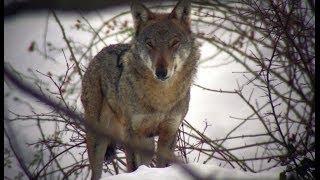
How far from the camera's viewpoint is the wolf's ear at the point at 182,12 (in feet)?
17.5

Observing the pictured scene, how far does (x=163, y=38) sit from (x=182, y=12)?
0.48m

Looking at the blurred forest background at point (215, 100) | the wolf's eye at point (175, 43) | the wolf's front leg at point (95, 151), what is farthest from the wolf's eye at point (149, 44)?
the wolf's front leg at point (95, 151)

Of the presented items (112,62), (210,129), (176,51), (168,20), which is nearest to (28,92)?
(176,51)

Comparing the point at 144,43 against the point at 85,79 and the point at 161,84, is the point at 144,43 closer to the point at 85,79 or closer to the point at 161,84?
the point at 161,84

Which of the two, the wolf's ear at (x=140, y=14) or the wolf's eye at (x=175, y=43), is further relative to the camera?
the wolf's ear at (x=140, y=14)

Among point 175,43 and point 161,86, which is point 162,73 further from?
point 161,86

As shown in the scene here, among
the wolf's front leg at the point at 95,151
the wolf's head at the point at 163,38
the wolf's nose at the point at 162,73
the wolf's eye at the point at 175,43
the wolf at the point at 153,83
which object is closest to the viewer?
the wolf's nose at the point at 162,73

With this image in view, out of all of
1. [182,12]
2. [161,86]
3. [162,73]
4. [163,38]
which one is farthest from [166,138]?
[182,12]

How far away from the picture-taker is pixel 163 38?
5.11 m

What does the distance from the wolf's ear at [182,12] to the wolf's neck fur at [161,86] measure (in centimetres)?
38

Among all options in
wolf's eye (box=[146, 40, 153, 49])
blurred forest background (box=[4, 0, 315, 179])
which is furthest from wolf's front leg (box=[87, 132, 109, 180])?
wolf's eye (box=[146, 40, 153, 49])

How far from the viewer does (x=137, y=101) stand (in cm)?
538

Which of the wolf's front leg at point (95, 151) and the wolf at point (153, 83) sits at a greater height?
the wolf at point (153, 83)

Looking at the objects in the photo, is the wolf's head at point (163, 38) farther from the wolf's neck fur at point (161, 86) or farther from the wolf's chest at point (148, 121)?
the wolf's chest at point (148, 121)
